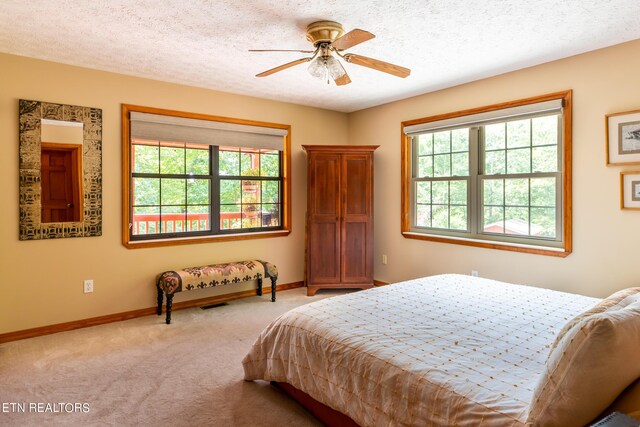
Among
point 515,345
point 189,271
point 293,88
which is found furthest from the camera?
point 293,88

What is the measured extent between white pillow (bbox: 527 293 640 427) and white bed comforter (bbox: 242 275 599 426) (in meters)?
0.12

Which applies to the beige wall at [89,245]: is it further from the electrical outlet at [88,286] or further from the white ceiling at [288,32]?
the white ceiling at [288,32]

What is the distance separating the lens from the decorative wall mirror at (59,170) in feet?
10.9

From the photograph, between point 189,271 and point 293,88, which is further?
point 293,88

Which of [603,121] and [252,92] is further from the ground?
[252,92]

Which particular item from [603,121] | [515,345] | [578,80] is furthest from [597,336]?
[578,80]

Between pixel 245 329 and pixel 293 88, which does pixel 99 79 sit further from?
pixel 245 329

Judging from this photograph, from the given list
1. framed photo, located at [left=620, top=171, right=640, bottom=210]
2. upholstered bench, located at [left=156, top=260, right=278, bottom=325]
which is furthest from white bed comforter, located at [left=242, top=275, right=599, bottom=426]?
upholstered bench, located at [left=156, top=260, right=278, bottom=325]

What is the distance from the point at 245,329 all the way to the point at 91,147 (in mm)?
2267

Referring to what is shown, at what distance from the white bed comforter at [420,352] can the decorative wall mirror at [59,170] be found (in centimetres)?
232

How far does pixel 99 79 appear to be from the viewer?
368cm

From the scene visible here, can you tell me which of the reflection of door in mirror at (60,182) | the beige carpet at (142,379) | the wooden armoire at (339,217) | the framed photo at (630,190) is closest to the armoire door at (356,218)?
Result: the wooden armoire at (339,217)

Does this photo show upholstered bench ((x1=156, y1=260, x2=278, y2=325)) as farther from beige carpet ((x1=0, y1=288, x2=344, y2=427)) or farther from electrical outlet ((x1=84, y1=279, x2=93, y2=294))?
electrical outlet ((x1=84, y1=279, x2=93, y2=294))

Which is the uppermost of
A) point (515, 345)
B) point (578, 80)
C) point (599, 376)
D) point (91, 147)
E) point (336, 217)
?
point (578, 80)
